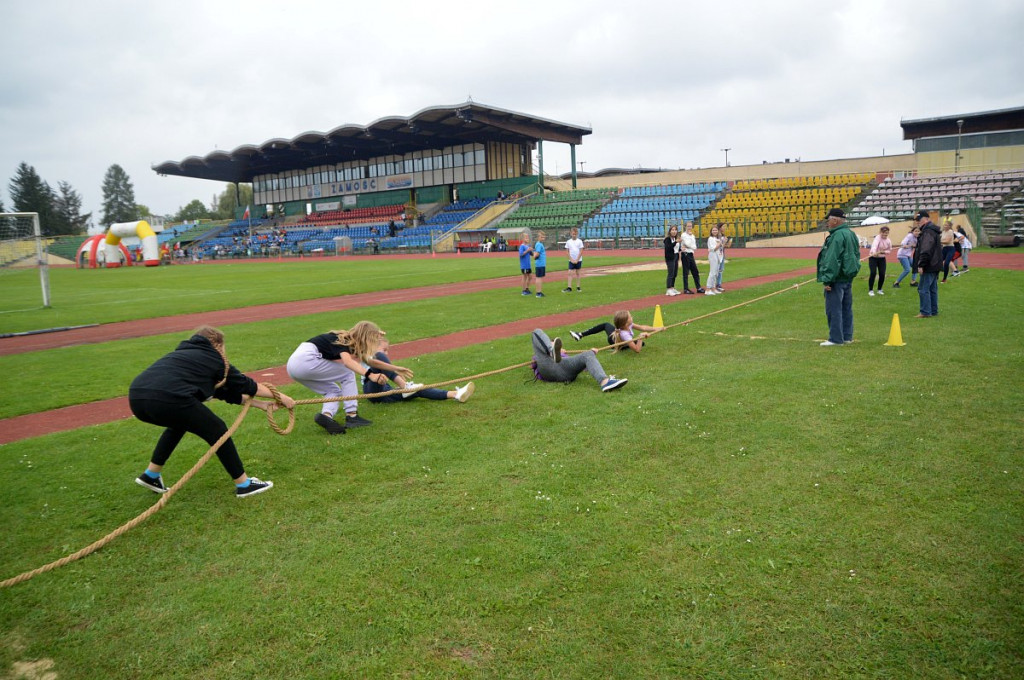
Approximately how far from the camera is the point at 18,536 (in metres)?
5.00

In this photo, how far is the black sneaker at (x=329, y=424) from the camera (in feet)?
23.4

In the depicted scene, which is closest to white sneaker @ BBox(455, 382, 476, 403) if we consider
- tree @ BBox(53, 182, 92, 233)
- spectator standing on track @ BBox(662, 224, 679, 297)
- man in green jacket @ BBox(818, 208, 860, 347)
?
man in green jacket @ BBox(818, 208, 860, 347)

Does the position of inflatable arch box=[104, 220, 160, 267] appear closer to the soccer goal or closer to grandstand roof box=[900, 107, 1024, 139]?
the soccer goal

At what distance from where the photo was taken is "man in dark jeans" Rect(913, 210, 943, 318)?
39.6ft

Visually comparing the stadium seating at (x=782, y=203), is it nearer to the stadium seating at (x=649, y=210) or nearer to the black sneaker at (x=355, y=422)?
the stadium seating at (x=649, y=210)

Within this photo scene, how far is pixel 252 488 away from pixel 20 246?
23026 millimetres

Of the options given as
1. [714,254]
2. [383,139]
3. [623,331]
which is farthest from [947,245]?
[383,139]

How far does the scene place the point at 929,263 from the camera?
39.7 feet

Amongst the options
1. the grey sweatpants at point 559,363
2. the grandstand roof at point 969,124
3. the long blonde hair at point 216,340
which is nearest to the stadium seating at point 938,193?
the grandstand roof at point 969,124

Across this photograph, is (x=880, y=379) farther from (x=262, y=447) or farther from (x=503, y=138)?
(x=503, y=138)

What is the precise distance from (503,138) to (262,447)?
62712 millimetres

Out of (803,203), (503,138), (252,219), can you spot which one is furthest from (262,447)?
(252,219)

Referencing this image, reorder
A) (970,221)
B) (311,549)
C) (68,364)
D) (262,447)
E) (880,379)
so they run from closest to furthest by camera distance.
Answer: (311,549), (262,447), (880,379), (68,364), (970,221)

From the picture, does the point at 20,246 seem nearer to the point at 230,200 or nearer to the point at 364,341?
the point at 364,341
